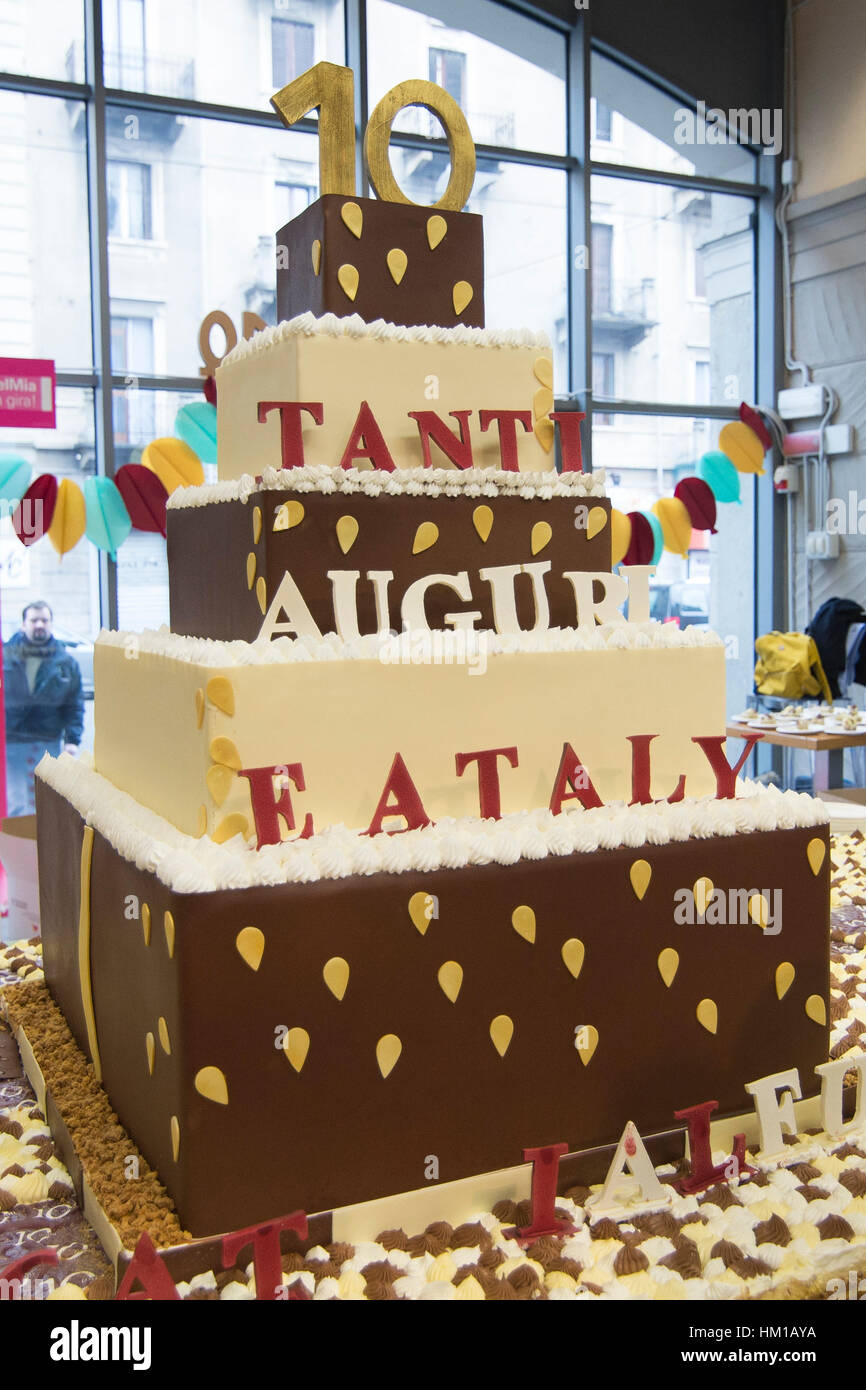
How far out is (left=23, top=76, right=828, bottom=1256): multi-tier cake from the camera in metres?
2.01

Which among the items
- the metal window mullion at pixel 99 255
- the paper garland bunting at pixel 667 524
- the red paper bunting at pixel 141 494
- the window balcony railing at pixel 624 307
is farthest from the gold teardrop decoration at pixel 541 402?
the window balcony railing at pixel 624 307

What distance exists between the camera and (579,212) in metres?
7.73

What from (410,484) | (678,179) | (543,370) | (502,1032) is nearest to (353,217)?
(543,370)

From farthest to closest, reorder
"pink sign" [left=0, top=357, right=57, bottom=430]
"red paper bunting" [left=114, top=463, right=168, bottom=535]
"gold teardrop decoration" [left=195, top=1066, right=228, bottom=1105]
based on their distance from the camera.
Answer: "pink sign" [left=0, top=357, right=57, bottom=430], "red paper bunting" [left=114, top=463, right=168, bottom=535], "gold teardrop decoration" [left=195, top=1066, right=228, bottom=1105]

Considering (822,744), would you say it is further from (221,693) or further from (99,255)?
(221,693)

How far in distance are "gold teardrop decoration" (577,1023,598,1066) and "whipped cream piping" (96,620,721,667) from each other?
2.40 feet

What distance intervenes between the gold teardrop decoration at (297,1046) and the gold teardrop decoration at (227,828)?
346mm

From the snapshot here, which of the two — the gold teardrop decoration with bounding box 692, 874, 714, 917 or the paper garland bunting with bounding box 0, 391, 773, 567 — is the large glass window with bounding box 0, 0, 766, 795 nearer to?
the paper garland bunting with bounding box 0, 391, 773, 567

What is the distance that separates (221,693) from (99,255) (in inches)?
200

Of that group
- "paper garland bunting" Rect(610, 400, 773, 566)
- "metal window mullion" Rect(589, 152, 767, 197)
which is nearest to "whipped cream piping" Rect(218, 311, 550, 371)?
"paper garland bunting" Rect(610, 400, 773, 566)

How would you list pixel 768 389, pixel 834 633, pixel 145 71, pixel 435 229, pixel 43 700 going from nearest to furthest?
pixel 435 229, pixel 43 700, pixel 145 71, pixel 834 633, pixel 768 389

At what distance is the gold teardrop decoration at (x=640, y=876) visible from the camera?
2.29 meters

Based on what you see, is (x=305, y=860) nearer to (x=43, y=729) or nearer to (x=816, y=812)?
(x=816, y=812)
